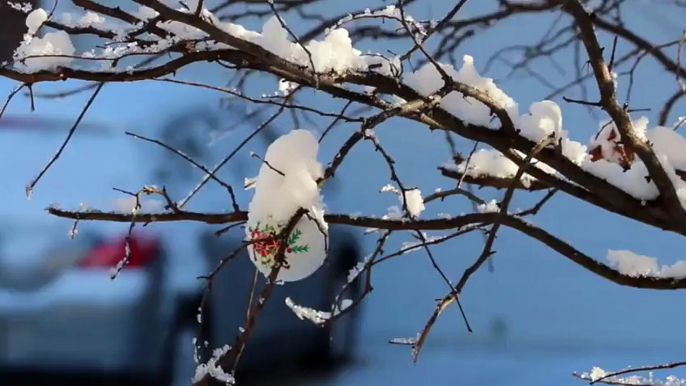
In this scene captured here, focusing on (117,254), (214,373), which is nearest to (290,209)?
(214,373)

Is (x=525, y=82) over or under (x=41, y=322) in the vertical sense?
over

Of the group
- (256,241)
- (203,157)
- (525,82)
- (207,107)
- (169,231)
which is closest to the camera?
(256,241)

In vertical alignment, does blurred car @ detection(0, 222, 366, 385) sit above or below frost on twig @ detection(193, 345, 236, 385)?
above

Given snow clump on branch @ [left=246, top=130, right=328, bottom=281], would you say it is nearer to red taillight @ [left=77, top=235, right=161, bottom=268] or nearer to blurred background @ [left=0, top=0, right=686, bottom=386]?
blurred background @ [left=0, top=0, right=686, bottom=386]

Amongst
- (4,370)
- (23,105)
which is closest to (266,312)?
(4,370)

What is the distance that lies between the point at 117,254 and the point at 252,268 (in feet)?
1.27

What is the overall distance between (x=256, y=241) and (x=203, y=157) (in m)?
1.40

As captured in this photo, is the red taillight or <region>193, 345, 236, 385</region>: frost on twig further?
the red taillight

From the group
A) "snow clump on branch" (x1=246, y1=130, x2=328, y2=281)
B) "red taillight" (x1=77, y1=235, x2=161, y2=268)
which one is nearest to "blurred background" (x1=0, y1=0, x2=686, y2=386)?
"red taillight" (x1=77, y1=235, x2=161, y2=268)

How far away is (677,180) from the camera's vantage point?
2.61 ft

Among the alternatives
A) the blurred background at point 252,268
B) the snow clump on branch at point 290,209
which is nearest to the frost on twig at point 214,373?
the snow clump on branch at point 290,209

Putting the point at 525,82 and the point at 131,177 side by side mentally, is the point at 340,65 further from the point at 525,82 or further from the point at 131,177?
the point at 525,82

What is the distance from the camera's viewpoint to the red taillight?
73.7 inches

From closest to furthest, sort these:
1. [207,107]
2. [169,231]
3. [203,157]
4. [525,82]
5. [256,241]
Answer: [256,241], [169,231], [203,157], [207,107], [525,82]
